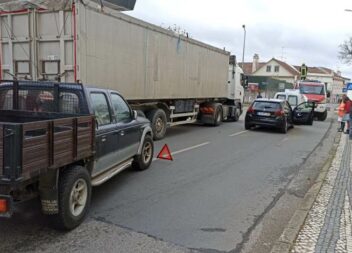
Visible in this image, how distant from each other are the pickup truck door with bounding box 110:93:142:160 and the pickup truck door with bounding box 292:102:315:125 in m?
15.9

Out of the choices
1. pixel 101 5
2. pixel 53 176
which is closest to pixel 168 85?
pixel 101 5

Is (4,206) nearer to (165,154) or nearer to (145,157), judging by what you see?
(145,157)

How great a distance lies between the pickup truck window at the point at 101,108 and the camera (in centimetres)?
617

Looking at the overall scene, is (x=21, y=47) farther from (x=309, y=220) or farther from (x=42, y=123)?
(x=309, y=220)

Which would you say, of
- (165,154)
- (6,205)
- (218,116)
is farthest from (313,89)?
(6,205)

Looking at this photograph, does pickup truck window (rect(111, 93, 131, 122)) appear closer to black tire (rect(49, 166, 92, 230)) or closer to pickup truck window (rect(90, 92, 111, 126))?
pickup truck window (rect(90, 92, 111, 126))

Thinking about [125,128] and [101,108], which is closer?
[101,108]

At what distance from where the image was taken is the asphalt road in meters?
4.79

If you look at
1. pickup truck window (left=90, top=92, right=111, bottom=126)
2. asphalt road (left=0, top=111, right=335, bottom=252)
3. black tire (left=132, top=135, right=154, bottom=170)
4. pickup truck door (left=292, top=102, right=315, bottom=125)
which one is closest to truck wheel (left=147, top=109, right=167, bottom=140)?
asphalt road (left=0, top=111, right=335, bottom=252)

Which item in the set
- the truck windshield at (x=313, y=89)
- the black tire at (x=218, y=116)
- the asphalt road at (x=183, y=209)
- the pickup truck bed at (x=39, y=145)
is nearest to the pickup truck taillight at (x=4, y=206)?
the pickup truck bed at (x=39, y=145)

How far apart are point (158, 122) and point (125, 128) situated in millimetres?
6906

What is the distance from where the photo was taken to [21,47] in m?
10.1

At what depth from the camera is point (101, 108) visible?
639 cm

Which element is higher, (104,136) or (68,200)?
(104,136)
